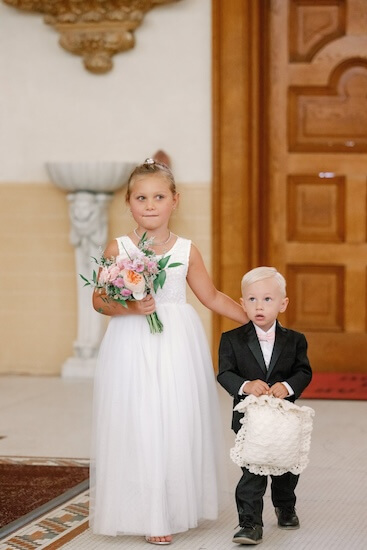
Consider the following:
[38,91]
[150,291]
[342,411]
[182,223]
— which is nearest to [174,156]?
Result: [182,223]

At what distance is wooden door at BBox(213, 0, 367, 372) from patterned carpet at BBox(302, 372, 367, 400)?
11 cm

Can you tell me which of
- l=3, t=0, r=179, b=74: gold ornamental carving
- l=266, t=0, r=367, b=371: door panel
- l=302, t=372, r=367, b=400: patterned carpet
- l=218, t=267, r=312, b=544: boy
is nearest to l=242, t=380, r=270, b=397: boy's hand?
l=218, t=267, r=312, b=544: boy

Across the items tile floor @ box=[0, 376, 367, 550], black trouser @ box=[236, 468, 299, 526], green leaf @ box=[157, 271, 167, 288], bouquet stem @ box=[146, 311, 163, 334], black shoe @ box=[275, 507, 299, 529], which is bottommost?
tile floor @ box=[0, 376, 367, 550]

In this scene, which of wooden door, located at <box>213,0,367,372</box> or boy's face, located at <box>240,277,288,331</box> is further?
wooden door, located at <box>213,0,367,372</box>

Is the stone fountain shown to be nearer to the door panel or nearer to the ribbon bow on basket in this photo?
the door panel

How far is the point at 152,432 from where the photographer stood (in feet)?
10.3

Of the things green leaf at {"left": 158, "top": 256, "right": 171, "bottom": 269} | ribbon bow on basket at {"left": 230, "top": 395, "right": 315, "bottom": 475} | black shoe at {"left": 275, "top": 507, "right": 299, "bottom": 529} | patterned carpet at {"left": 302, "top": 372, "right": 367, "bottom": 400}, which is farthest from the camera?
patterned carpet at {"left": 302, "top": 372, "right": 367, "bottom": 400}

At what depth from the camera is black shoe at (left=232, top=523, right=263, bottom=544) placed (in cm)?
307

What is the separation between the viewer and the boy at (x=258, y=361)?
10.1 ft

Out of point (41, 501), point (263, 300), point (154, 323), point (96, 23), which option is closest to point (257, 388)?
point (263, 300)

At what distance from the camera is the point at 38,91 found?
626cm

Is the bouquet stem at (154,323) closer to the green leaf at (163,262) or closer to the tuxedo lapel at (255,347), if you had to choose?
the green leaf at (163,262)

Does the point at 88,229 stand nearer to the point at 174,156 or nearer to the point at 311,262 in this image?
the point at 174,156

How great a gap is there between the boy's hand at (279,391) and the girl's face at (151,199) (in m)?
0.59
